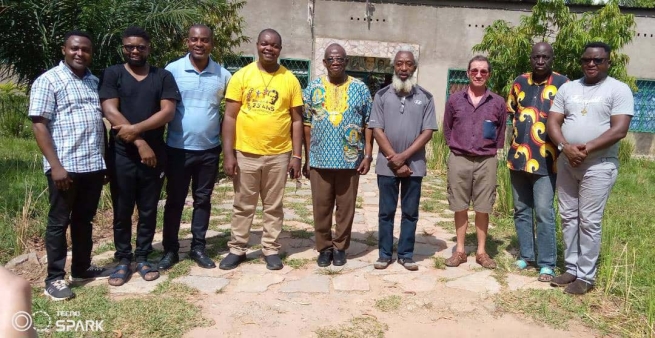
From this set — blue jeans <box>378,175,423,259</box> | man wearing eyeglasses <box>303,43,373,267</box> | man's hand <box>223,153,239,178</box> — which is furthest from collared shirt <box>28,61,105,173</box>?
blue jeans <box>378,175,423,259</box>

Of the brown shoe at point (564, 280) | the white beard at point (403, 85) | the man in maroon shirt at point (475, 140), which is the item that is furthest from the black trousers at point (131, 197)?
the brown shoe at point (564, 280)

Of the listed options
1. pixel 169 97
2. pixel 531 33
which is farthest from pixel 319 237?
pixel 531 33

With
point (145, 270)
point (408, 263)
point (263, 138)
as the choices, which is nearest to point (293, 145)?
point (263, 138)

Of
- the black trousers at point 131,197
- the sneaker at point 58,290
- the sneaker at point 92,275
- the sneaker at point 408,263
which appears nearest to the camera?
the sneaker at point 58,290

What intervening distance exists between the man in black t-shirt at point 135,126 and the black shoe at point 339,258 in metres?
1.36

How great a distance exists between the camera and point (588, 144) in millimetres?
3596

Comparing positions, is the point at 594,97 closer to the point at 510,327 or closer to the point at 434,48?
the point at 510,327

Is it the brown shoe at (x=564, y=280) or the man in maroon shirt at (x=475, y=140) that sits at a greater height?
the man in maroon shirt at (x=475, y=140)

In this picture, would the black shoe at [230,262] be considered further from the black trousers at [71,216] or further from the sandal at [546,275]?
the sandal at [546,275]

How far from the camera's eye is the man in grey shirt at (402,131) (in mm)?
4062

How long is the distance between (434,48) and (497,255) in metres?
8.21

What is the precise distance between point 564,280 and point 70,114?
3560 millimetres

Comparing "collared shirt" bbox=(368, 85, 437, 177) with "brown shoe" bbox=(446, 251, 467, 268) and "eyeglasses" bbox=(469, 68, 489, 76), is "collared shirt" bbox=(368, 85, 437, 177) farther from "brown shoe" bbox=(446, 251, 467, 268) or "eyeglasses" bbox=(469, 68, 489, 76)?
"brown shoe" bbox=(446, 251, 467, 268)

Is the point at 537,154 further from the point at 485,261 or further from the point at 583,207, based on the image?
the point at 485,261
